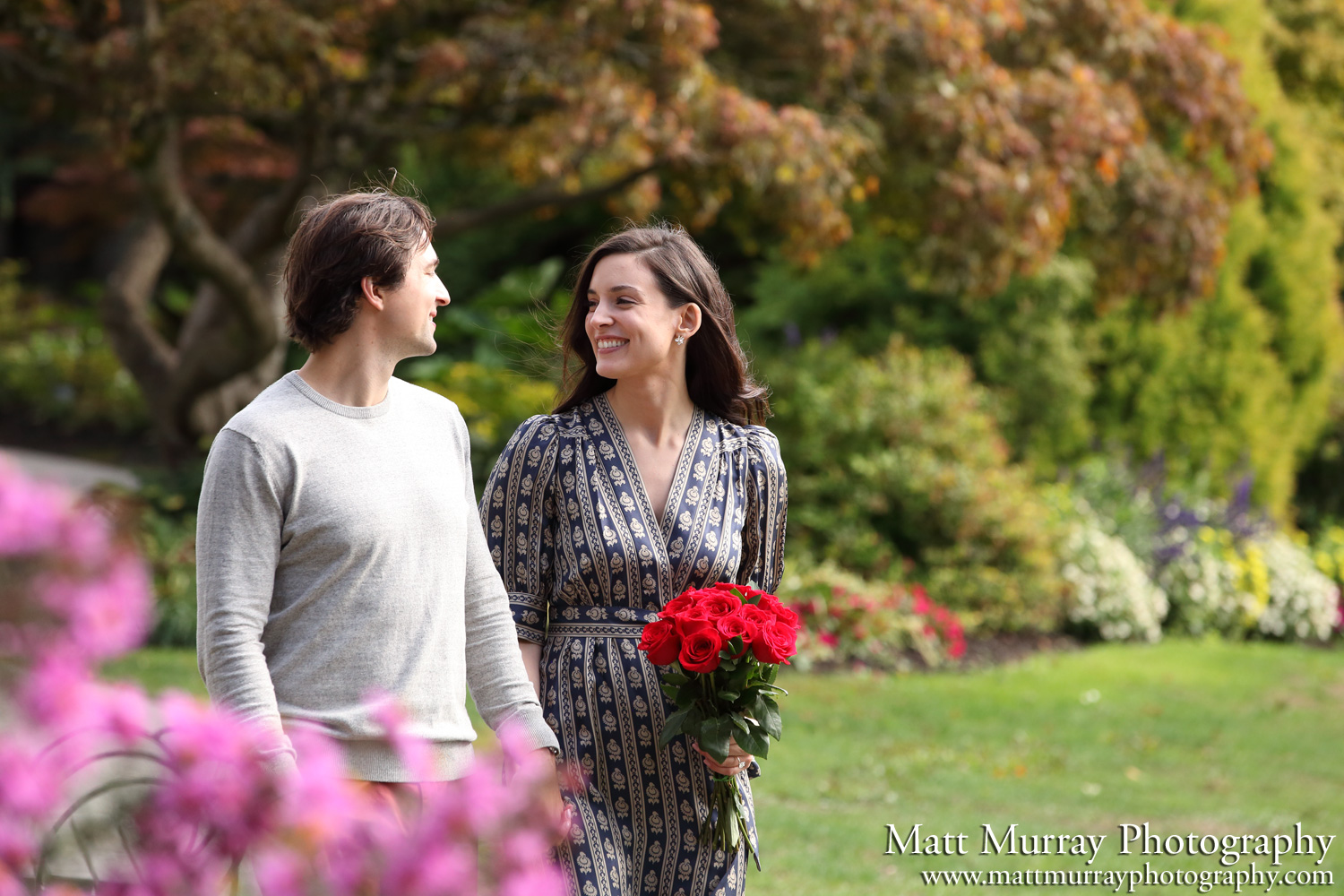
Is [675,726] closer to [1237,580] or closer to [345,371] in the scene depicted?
[345,371]

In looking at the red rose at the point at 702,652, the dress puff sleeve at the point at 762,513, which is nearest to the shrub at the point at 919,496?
the dress puff sleeve at the point at 762,513

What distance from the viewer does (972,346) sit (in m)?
11.7

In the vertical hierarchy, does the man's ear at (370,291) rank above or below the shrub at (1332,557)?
above

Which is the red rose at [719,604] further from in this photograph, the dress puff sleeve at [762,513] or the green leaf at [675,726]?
the dress puff sleeve at [762,513]

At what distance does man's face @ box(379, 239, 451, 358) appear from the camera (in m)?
2.21

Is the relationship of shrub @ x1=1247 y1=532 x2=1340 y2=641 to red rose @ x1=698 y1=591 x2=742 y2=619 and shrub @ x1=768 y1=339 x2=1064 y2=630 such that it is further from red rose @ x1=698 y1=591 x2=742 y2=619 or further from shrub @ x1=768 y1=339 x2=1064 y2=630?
red rose @ x1=698 y1=591 x2=742 y2=619

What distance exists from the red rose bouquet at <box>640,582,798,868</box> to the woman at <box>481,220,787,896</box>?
0.06 metres

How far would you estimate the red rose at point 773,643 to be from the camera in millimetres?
2500

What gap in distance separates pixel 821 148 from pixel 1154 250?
3.09 meters

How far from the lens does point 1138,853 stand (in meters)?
5.20

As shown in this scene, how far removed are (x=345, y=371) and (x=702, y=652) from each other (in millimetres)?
854

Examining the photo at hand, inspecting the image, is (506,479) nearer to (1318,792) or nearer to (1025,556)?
(1318,792)

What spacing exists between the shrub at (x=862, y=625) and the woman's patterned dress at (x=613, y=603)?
5269 millimetres

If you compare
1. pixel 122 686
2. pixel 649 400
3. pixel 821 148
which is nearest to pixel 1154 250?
pixel 821 148
